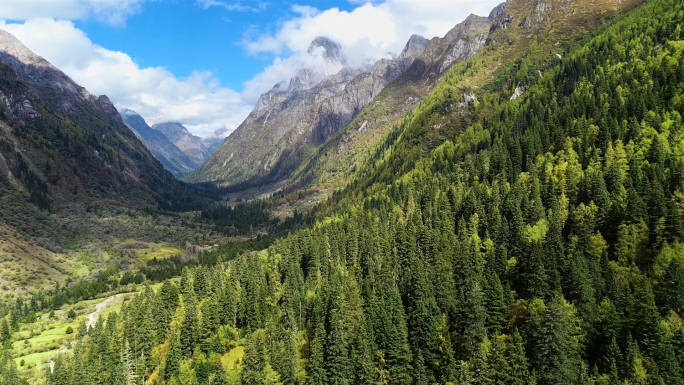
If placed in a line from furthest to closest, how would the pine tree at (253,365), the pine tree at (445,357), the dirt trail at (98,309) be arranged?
the dirt trail at (98,309)
the pine tree at (253,365)
the pine tree at (445,357)

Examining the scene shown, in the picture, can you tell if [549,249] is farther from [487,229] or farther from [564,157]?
[564,157]

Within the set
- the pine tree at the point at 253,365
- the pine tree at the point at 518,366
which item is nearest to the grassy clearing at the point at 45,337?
the pine tree at the point at 253,365

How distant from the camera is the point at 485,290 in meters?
79.3

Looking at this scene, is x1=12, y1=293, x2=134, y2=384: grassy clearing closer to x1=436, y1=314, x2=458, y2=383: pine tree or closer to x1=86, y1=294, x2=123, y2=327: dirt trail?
x1=86, y1=294, x2=123, y2=327: dirt trail

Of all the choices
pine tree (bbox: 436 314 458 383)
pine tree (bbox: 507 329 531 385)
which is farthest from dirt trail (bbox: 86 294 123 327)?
pine tree (bbox: 507 329 531 385)

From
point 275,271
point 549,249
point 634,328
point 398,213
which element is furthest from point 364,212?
point 634,328

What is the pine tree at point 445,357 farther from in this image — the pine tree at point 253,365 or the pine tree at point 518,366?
the pine tree at point 253,365

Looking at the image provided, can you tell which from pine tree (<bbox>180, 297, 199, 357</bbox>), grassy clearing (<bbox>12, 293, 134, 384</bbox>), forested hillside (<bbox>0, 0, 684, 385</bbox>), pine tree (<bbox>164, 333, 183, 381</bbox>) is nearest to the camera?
forested hillside (<bbox>0, 0, 684, 385</bbox>)

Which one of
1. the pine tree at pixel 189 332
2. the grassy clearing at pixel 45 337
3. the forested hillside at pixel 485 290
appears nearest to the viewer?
the forested hillside at pixel 485 290

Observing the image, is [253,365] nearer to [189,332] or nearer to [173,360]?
[173,360]

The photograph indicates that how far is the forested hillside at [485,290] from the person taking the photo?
217ft

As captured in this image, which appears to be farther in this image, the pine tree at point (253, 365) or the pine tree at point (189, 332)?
the pine tree at point (189, 332)

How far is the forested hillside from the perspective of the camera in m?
66.2

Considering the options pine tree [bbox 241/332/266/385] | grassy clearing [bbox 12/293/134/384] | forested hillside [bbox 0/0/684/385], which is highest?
forested hillside [bbox 0/0/684/385]
